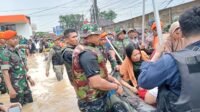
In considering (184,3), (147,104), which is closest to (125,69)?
(147,104)

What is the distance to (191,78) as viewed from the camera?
1876 mm

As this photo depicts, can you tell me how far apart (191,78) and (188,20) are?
0.38 m

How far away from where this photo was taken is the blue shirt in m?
1.97

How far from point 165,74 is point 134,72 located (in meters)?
2.44

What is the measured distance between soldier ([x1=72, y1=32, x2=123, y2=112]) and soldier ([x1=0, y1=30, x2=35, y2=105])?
2.54 metres

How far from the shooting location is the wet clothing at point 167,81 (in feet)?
6.43

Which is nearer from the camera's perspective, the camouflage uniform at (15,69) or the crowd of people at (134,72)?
the crowd of people at (134,72)

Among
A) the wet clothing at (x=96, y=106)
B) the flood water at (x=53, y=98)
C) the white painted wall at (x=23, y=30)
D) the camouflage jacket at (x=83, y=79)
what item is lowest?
the flood water at (x=53, y=98)

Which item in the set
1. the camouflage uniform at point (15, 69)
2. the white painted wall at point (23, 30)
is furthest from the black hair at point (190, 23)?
the white painted wall at point (23, 30)

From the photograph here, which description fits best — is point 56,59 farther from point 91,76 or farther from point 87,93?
point 91,76

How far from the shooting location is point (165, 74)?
6.56 ft

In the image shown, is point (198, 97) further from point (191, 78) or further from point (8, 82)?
point (8, 82)

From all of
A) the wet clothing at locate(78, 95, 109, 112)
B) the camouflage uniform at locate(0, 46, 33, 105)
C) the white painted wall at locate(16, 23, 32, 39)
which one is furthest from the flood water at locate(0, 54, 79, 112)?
the white painted wall at locate(16, 23, 32, 39)

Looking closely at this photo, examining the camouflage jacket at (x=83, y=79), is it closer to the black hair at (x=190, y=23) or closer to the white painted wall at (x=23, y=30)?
the black hair at (x=190, y=23)
